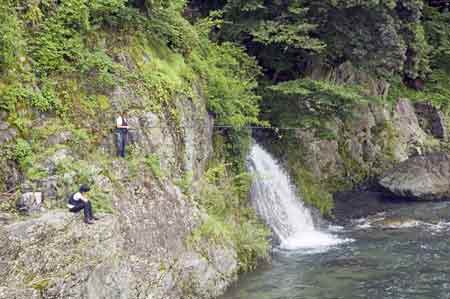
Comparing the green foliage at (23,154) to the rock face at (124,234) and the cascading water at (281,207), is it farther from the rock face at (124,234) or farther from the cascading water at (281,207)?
the cascading water at (281,207)

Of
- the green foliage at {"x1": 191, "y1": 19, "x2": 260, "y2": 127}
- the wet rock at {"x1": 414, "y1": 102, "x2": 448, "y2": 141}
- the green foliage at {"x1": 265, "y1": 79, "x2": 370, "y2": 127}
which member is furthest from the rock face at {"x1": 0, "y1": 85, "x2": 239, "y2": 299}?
the wet rock at {"x1": 414, "y1": 102, "x2": 448, "y2": 141}

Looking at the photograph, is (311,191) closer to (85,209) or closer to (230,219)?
(230,219)

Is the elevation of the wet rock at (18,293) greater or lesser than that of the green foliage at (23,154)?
lesser

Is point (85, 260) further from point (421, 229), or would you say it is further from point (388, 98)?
point (388, 98)

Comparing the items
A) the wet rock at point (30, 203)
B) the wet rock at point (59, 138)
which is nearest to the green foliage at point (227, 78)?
Answer: the wet rock at point (59, 138)

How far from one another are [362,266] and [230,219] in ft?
12.0

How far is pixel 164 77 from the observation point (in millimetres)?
14836

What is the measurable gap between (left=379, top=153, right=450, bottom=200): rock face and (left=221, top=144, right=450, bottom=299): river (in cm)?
353

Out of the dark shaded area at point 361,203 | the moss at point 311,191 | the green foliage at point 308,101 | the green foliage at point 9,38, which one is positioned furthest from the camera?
the dark shaded area at point 361,203

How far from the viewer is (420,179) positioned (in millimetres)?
24812

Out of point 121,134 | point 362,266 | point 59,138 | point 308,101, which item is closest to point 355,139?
point 308,101

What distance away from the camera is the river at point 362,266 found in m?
13.1

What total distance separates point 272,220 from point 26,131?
31.1 ft

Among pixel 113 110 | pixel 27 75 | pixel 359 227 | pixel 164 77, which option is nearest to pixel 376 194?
pixel 359 227
